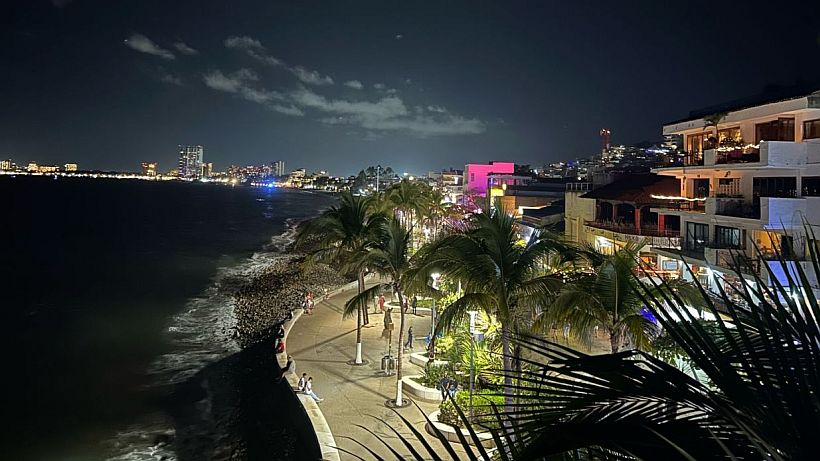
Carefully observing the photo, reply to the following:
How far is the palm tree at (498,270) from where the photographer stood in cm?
1157

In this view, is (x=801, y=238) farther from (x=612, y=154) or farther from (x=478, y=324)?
(x=612, y=154)

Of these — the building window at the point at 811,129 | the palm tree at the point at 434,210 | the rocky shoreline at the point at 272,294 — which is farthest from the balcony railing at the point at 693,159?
the palm tree at the point at 434,210

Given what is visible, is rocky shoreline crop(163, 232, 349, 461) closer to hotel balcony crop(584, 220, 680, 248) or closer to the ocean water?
the ocean water

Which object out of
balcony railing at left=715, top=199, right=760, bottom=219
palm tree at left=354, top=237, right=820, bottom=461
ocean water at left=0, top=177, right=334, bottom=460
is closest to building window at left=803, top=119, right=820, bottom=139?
balcony railing at left=715, top=199, right=760, bottom=219

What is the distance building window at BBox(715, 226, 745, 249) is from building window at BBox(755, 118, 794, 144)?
3.42m

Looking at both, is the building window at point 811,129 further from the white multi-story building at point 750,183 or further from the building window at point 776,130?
the building window at point 776,130

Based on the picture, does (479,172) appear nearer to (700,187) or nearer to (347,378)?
(700,187)

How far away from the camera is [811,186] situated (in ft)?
63.5

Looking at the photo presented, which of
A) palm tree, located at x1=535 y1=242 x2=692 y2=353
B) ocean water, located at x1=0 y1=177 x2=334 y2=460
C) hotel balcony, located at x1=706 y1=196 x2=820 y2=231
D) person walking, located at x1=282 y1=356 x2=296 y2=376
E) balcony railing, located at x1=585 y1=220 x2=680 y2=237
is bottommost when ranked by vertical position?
ocean water, located at x1=0 y1=177 x2=334 y2=460

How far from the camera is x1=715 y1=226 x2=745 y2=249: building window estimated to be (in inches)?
840

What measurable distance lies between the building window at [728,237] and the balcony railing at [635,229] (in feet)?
14.1

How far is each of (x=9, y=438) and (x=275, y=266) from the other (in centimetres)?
4129

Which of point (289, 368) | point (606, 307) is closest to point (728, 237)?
point (606, 307)

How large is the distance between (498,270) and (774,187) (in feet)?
47.7
